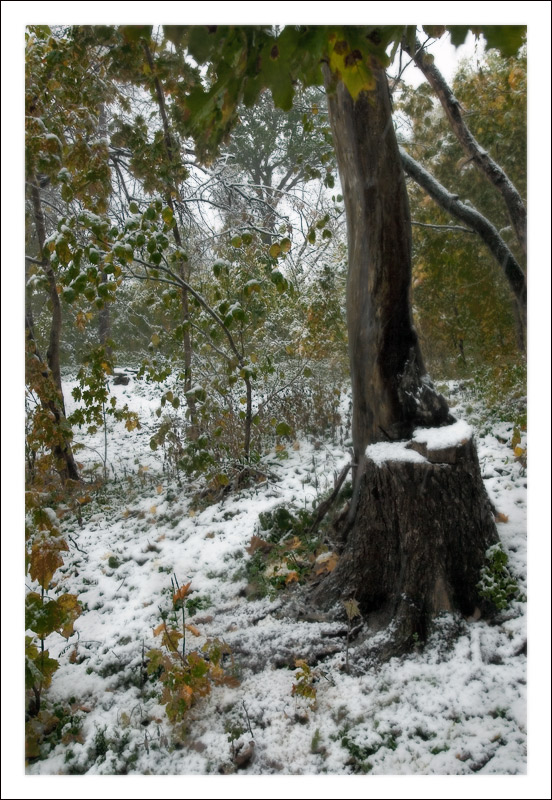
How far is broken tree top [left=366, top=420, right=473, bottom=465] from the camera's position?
77.6 inches

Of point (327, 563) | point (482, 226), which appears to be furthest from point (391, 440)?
point (482, 226)

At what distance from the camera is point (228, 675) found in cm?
193

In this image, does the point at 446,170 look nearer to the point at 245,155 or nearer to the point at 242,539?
the point at 245,155

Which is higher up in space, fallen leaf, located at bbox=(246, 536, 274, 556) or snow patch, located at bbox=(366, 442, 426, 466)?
snow patch, located at bbox=(366, 442, 426, 466)

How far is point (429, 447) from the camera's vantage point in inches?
77.6

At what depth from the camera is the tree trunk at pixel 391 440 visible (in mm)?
1969

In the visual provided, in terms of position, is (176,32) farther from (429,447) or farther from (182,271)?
(182,271)

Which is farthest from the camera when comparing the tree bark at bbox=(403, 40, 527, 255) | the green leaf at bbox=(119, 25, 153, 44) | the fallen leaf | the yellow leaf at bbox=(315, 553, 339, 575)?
the tree bark at bbox=(403, 40, 527, 255)

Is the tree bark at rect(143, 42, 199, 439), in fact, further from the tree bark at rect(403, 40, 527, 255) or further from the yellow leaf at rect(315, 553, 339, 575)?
the tree bark at rect(403, 40, 527, 255)

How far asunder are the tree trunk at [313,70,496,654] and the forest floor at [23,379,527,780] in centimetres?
19

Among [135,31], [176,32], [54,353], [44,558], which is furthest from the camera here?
[54,353]

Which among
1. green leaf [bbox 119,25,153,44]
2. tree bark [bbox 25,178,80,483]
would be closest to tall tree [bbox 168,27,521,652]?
green leaf [bbox 119,25,153,44]

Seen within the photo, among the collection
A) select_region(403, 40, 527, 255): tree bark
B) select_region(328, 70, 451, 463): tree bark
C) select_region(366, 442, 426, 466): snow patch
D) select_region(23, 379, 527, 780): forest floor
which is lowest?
select_region(23, 379, 527, 780): forest floor

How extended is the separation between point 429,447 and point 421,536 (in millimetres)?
357
